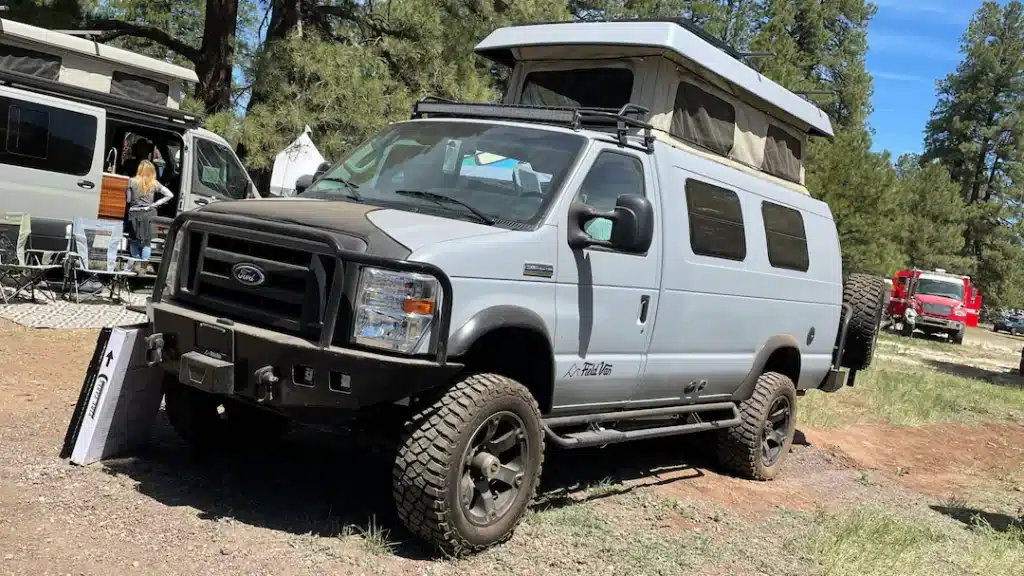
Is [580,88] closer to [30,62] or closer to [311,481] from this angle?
[311,481]

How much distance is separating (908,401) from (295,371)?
10.7 metres

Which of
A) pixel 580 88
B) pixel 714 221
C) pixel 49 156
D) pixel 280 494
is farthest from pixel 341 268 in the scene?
pixel 49 156

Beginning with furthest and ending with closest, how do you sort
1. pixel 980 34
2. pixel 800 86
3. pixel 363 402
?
pixel 980 34 → pixel 800 86 → pixel 363 402

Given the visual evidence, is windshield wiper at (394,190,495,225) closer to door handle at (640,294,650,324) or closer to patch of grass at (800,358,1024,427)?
door handle at (640,294,650,324)

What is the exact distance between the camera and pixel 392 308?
13.5 feet

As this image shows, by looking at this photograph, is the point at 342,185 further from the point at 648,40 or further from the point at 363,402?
Answer: the point at 648,40

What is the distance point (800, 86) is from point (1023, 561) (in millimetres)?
17330

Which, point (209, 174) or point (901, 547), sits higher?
point (209, 174)

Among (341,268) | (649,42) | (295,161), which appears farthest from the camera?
(295,161)

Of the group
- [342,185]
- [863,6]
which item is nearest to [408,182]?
[342,185]

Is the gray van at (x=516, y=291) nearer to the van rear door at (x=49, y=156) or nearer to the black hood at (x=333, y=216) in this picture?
the black hood at (x=333, y=216)

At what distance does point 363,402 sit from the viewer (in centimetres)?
411

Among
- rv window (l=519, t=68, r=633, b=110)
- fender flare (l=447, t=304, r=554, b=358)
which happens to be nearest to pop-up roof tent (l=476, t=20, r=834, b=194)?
rv window (l=519, t=68, r=633, b=110)

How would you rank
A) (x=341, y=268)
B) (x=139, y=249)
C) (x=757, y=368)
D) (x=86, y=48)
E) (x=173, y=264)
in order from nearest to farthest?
(x=341, y=268) → (x=173, y=264) → (x=757, y=368) → (x=139, y=249) → (x=86, y=48)
